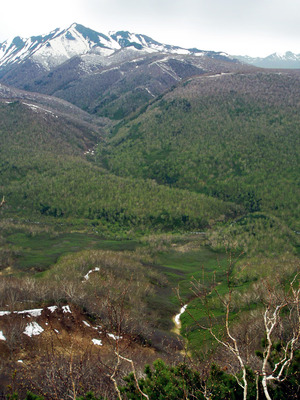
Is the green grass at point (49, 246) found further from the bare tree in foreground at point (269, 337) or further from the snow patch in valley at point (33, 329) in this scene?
the bare tree in foreground at point (269, 337)

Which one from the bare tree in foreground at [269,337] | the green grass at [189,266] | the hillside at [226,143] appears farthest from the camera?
the hillside at [226,143]

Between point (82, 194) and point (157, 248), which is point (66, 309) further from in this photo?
point (82, 194)

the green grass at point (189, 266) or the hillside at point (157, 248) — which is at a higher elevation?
the hillside at point (157, 248)

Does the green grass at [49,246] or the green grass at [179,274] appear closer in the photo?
the green grass at [179,274]

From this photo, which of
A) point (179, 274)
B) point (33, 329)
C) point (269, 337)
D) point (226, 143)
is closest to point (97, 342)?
point (33, 329)

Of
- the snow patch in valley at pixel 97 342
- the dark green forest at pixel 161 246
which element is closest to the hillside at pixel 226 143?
the dark green forest at pixel 161 246

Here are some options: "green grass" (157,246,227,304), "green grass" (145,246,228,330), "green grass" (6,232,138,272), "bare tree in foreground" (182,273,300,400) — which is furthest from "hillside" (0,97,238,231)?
"bare tree in foreground" (182,273,300,400)

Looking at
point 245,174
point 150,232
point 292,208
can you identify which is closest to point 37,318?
point 150,232

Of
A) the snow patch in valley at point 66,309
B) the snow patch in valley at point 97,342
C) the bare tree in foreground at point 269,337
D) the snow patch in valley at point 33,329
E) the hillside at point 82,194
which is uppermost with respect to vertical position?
the bare tree in foreground at point 269,337

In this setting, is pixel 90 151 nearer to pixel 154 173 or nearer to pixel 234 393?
pixel 154 173

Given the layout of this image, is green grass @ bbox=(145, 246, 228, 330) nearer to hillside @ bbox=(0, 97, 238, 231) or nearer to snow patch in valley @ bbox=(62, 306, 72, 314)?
snow patch in valley @ bbox=(62, 306, 72, 314)
